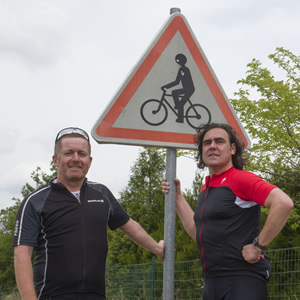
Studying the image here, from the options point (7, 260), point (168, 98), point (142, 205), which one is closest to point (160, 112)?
point (168, 98)

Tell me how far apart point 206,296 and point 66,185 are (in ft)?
3.77

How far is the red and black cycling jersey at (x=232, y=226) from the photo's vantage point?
3107 millimetres

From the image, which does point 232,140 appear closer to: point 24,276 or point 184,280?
point 24,276

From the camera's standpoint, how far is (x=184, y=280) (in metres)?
10.4

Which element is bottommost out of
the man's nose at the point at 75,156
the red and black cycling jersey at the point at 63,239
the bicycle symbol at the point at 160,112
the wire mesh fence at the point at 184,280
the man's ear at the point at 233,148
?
the wire mesh fence at the point at 184,280

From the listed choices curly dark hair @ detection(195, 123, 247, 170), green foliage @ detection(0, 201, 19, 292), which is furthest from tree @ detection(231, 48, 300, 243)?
green foliage @ detection(0, 201, 19, 292)

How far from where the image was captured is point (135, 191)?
808 inches

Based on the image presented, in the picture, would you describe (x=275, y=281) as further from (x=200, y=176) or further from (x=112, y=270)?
(x=200, y=176)

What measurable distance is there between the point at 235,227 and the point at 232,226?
0.02 metres

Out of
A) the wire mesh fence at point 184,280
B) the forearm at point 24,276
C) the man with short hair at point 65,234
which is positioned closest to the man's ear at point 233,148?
the man with short hair at point 65,234

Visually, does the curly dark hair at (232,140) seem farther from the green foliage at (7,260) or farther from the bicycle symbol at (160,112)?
the green foliage at (7,260)

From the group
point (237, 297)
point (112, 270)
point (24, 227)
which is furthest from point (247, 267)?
point (112, 270)

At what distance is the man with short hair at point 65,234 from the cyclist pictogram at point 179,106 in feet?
1.96

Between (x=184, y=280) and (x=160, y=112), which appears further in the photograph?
(x=184, y=280)
